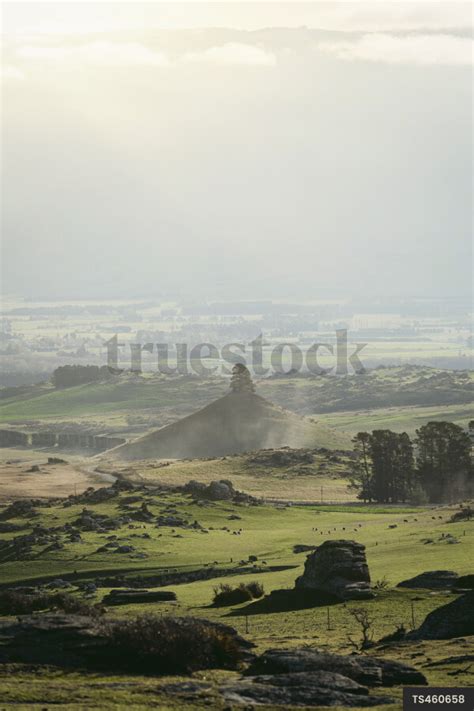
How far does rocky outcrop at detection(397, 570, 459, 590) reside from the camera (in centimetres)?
6512

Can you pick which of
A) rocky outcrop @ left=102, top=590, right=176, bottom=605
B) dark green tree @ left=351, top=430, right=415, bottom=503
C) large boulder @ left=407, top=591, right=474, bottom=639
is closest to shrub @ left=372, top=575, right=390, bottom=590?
rocky outcrop @ left=102, top=590, right=176, bottom=605

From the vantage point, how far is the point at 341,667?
41.6 metres

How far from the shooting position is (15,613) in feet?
212

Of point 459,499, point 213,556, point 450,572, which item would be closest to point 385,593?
point 450,572

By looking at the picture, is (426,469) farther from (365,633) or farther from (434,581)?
(365,633)

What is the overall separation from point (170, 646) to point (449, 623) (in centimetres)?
1432

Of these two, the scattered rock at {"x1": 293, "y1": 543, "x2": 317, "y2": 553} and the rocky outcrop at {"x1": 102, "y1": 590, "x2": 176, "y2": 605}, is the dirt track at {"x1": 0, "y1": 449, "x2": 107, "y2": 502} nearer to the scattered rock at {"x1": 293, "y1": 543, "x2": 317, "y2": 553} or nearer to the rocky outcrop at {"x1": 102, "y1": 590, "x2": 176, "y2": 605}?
the scattered rock at {"x1": 293, "y1": 543, "x2": 317, "y2": 553}

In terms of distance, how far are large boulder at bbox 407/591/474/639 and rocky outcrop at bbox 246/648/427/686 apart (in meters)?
8.36

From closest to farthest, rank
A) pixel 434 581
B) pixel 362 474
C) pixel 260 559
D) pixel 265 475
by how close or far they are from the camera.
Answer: pixel 434 581, pixel 260 559, pixel 362 474, pixel 265 475

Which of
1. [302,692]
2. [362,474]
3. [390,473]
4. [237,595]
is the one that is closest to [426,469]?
[390,473]

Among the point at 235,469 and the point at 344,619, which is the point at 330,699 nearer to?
the point at 344,619

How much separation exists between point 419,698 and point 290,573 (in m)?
42.9

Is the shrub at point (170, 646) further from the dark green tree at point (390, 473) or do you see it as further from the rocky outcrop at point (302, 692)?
the dark green tree at point (390, 473)

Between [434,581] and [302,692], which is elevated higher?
[302,692]
